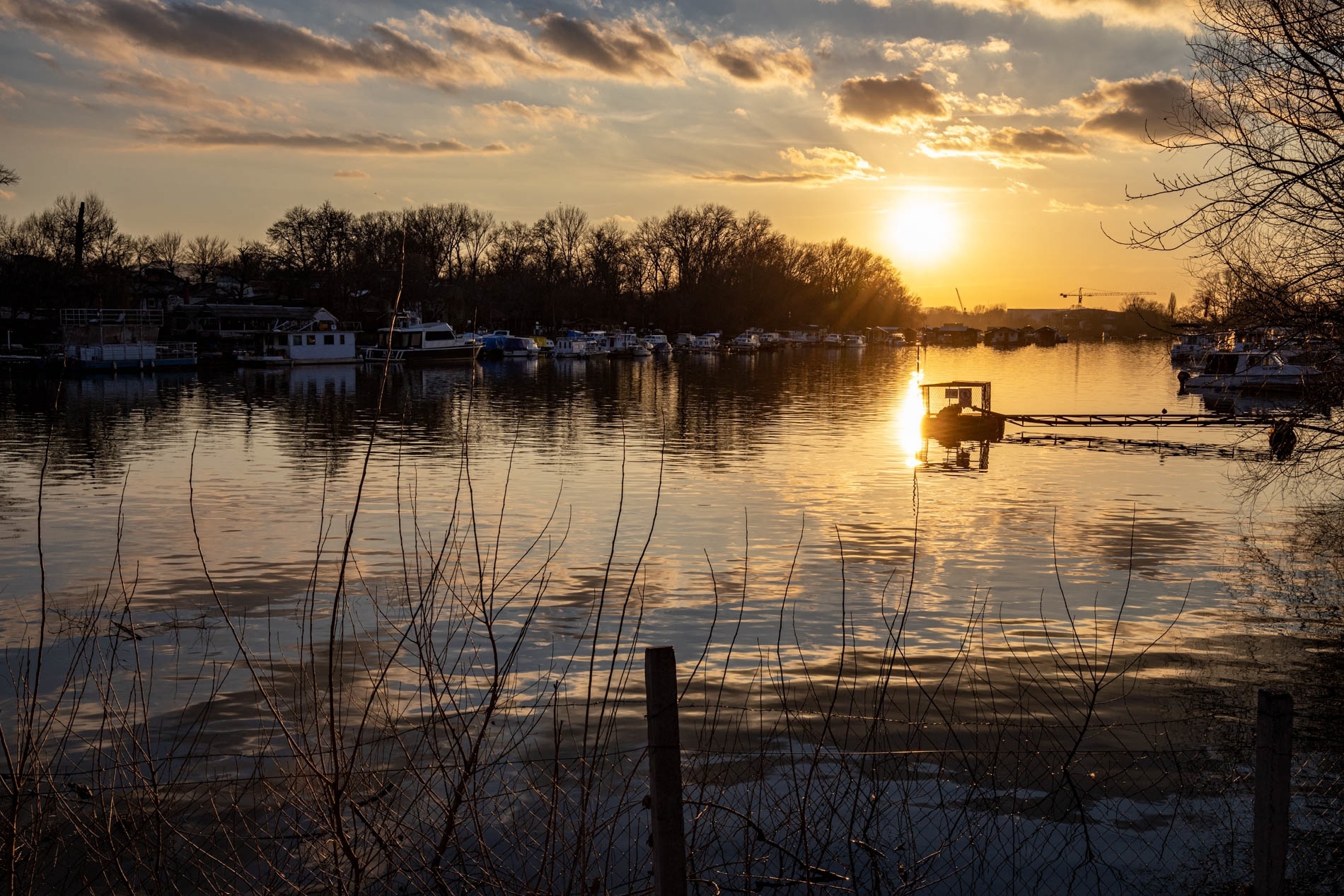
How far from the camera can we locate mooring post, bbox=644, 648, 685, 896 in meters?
4.32

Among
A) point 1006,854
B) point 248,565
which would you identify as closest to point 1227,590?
point 1006,854

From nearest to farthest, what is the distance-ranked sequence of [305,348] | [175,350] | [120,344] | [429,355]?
[120,344], [175,350], [305,348], [429,355]

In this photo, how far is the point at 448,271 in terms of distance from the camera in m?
139

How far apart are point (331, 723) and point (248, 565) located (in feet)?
48.9

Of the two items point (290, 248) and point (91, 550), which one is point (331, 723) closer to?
point (91, 550)

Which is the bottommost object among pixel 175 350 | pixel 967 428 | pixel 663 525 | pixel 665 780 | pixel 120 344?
pixel 663 525

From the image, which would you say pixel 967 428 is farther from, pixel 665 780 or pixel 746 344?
pixel 746 344

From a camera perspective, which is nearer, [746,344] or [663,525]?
[663,525]

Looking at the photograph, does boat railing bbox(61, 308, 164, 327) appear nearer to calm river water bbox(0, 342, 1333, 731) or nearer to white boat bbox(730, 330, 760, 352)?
calm river water bbox(0, 342, 1333, 731)

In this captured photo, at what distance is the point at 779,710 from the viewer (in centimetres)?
1112

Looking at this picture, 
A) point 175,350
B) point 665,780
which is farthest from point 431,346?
point 665,780

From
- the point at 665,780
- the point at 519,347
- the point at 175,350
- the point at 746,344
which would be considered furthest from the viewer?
the point at 746,344

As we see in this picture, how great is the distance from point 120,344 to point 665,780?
8513 cm

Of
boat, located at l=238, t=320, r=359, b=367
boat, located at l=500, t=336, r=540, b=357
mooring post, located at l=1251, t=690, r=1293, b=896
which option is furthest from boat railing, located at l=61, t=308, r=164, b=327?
mooring post, located at l=1251, t=690, r=1293, b=896
